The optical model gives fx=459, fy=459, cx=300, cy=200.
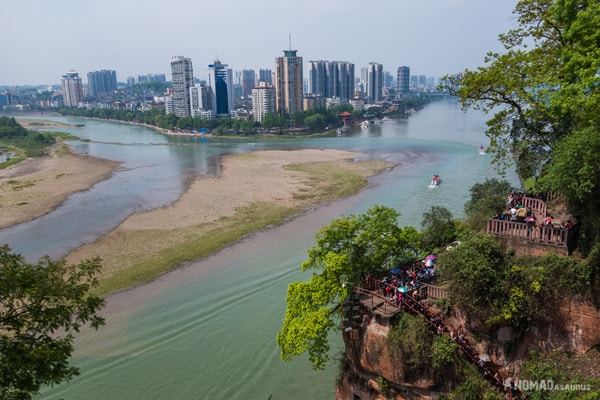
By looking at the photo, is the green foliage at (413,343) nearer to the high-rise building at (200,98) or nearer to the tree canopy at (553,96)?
the tree canopy at (553,96)

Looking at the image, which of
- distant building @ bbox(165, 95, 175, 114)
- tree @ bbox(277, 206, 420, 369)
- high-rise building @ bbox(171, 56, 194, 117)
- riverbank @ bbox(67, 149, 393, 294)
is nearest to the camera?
tree @ bbox(277, 206, 420, 369)

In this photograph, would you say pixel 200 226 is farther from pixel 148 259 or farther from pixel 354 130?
pixel 354 130

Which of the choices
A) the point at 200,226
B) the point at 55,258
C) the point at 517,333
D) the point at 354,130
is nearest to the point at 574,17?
the point at 517,333

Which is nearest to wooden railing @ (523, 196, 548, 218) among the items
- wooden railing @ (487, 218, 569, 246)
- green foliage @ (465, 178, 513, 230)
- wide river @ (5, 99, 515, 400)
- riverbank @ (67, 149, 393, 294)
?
wooden railing @ (487, 218, 569, 246)

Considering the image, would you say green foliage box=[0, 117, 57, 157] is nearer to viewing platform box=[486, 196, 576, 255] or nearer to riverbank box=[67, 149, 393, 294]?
riverbank box=[67, 149, 393, 294]

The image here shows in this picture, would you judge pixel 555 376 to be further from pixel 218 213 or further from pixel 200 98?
pixel 200 98
